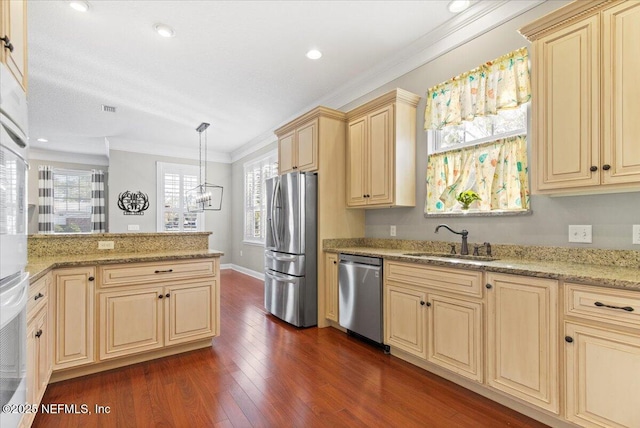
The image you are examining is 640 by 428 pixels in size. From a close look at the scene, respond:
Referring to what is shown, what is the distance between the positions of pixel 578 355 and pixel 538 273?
17.3 inches

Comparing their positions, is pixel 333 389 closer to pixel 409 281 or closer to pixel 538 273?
pixel 409 281

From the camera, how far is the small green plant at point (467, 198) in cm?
276

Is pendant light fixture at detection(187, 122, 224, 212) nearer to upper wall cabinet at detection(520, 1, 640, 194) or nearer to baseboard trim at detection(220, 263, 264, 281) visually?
baseboard trim at detection(220, 263, 264, 281)

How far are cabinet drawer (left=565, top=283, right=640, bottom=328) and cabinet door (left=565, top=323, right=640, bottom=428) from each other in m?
0.07

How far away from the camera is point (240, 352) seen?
2.96m

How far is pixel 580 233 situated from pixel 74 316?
3.59 meters

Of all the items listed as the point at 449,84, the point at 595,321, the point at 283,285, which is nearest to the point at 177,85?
the point at 283,285

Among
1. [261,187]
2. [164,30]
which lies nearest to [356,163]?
[164,30]

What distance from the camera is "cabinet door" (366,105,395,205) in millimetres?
3256

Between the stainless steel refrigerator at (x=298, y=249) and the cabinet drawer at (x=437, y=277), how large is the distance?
3.60 ft

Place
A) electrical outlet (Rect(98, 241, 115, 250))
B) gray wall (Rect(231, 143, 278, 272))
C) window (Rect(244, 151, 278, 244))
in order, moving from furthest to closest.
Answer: gray wall (Rect(231, 143, 278, 272)) → window (Rect(244, 151, 278, 244)) → electrical outlet (Rect(98, 241, 115, 250))

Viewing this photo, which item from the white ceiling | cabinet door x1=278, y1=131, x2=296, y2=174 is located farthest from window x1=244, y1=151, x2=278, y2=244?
cabinet door x1=278, y1=131, x2=296, y2=174

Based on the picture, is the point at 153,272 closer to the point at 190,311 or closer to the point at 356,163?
the point at 190,311

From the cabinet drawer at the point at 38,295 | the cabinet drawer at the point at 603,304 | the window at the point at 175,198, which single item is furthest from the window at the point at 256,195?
the cabinet drawer at the point at 603,304
